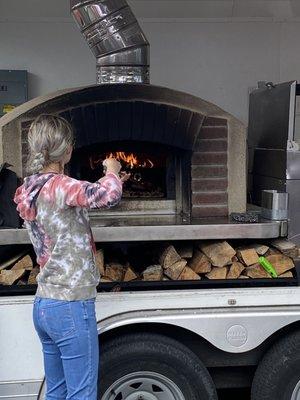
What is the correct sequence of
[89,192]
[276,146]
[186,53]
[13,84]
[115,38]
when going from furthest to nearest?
[186,53] < [13,84] < [276,146] < [115,38] < [89,192]

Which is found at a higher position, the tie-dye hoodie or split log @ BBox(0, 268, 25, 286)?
the tie-dye hoodie

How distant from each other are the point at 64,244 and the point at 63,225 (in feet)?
0.24

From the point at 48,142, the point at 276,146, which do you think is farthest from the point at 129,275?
the point at 276,146

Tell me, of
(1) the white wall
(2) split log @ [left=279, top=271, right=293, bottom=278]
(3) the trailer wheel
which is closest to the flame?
(2) split log @ [left=279, top=271, right=293, bottom=278]

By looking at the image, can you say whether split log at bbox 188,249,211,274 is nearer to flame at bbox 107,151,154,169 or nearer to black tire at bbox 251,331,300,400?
black tire at bbox 251,331,300,400

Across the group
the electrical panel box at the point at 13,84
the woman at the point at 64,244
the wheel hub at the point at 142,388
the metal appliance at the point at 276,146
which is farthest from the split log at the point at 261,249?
the electrical panel box at the point at 13,84

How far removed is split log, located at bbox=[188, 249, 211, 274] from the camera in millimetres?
2904

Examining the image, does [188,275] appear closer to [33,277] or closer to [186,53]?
[33,277]

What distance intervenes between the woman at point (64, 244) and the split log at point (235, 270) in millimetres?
960

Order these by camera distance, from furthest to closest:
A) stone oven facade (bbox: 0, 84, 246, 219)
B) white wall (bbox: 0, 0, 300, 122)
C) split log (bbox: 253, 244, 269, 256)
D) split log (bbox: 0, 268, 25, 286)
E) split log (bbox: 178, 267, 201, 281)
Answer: white wall (bbox: 0, 0, 300, 122), stone oven facade (bbox: 0, 84, 246, 219), split log (bbox: 253, 244, 269, 256), split log (bbox: 178, 267, 201, 281), split log (bbox: 0, 268, 25, 286)

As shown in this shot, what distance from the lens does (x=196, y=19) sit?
16.2 feet

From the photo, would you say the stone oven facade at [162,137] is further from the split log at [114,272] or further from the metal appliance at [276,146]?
the split log at [114,272]

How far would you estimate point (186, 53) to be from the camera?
5.02 metres

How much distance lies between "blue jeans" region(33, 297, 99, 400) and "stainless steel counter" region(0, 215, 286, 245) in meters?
0.74
